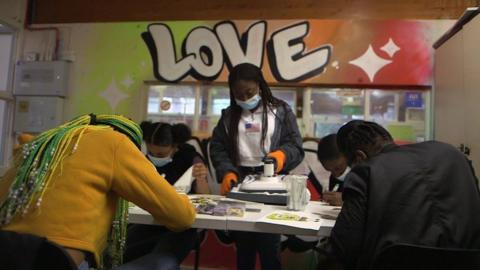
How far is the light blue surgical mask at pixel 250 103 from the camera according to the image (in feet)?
6.78

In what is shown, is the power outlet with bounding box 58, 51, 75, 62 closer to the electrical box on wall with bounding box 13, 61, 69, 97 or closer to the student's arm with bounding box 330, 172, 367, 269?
the electrical box on wall with bounding box 13, 61, 69, 97

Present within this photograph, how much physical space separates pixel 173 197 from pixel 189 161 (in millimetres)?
1274

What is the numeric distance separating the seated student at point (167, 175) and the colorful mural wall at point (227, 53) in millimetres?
975

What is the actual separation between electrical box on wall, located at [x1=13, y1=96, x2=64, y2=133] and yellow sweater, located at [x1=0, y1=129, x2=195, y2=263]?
8.50ft

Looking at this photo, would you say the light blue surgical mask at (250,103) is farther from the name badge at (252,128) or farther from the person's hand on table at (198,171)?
the person's hand on table at (198,171)

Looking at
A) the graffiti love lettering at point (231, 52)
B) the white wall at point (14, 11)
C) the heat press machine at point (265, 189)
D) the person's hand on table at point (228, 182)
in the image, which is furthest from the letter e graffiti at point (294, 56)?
the white wall at point (14, 11)

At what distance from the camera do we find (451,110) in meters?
2.74

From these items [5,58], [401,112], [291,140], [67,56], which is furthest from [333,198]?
[5,58]

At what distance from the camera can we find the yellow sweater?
97 centimetres

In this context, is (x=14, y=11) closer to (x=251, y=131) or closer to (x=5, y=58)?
(x=5, y=58)

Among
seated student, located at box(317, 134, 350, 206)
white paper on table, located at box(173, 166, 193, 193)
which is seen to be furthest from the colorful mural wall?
white paper on table, located at box(173, 166, 193, 193)

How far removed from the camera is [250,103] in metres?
2.07

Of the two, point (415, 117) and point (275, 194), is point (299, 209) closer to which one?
point (275, 194)

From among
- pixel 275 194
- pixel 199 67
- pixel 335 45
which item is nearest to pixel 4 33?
pixel 199 67
